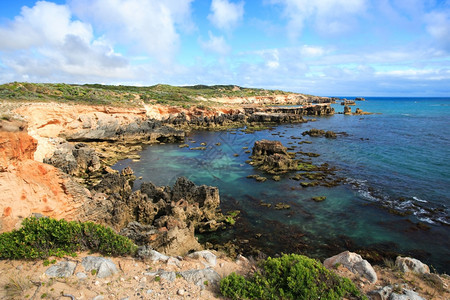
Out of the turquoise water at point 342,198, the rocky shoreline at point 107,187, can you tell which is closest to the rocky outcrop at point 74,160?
the rocky shoreline at point 107,187

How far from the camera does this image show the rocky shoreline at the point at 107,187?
13.1 metres

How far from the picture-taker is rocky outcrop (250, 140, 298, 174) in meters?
32.7

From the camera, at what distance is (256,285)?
363 inches

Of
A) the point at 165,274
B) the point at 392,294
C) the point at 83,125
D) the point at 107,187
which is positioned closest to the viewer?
the point at 392,294

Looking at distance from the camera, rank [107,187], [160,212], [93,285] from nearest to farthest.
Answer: [93,285]
[160,212]
[107,187]

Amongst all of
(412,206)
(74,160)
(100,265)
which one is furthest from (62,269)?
(412,206)

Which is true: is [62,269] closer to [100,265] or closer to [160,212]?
[100,265]

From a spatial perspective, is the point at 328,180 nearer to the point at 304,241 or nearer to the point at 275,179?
the point at 275,179

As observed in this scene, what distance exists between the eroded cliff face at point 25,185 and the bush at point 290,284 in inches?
430

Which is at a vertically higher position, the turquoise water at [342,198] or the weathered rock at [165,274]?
the weathered rock at [165,274]

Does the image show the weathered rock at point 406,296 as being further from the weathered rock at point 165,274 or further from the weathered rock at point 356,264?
the weathered rock at point 165,274

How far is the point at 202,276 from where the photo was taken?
9.85 m

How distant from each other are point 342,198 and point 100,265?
73.3 ft

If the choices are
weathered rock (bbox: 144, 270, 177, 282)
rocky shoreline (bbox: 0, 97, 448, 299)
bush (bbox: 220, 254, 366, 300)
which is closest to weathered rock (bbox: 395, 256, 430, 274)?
rocky shoreline (bbox: 0, 97, 448, 299)
